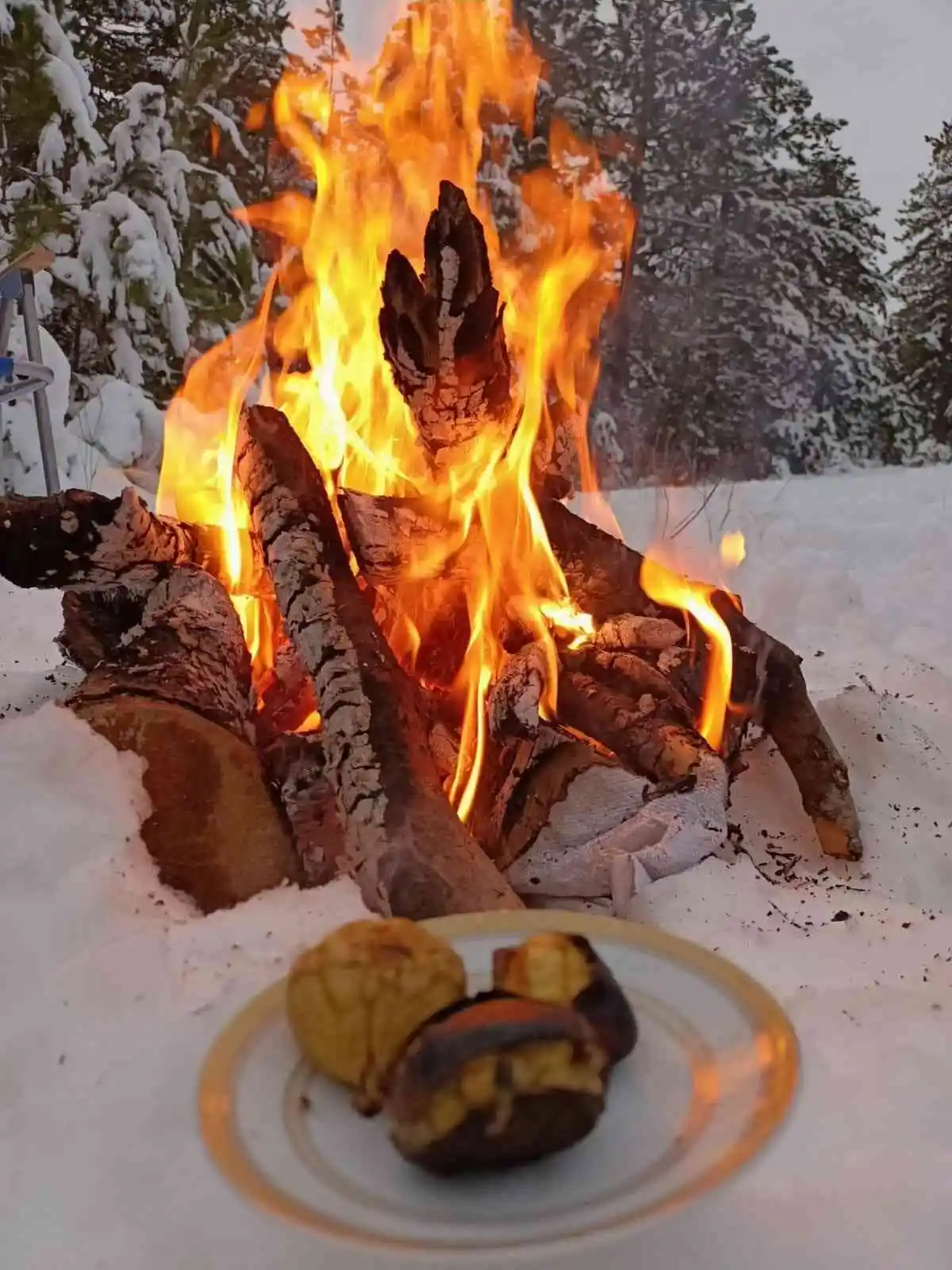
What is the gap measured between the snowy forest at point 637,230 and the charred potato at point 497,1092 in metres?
7.22

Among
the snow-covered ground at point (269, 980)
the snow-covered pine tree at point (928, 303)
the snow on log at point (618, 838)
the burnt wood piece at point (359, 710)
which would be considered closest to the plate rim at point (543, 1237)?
the snow-covered ground at point (269, 980)

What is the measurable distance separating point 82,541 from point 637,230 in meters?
12.9

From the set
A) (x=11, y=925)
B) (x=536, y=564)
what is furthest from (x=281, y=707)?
(x=11, y=925)

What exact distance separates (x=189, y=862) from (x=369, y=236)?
2.09m

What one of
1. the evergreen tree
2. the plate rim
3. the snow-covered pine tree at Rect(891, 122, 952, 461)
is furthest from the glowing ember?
the snow-covered pine tree at Rect(891, 122, 952, 461)

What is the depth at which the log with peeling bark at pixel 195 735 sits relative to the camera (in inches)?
85.7

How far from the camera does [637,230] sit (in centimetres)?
1409

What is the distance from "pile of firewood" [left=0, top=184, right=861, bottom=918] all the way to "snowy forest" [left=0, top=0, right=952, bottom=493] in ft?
16.9

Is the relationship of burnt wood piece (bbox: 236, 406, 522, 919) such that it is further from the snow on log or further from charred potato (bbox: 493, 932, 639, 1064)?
charred potato (bbox: 493, 932, 639, 1064)

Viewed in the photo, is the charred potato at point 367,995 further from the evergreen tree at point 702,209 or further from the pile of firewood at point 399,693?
the evergreen tree at point 702,209

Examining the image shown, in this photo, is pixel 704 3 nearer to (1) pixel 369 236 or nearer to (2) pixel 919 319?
(2) pixel 919 319

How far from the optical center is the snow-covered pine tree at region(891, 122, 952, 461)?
16.5 m

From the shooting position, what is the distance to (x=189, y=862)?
2143 millimetres

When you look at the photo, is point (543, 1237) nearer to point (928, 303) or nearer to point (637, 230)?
point (637, 230)
